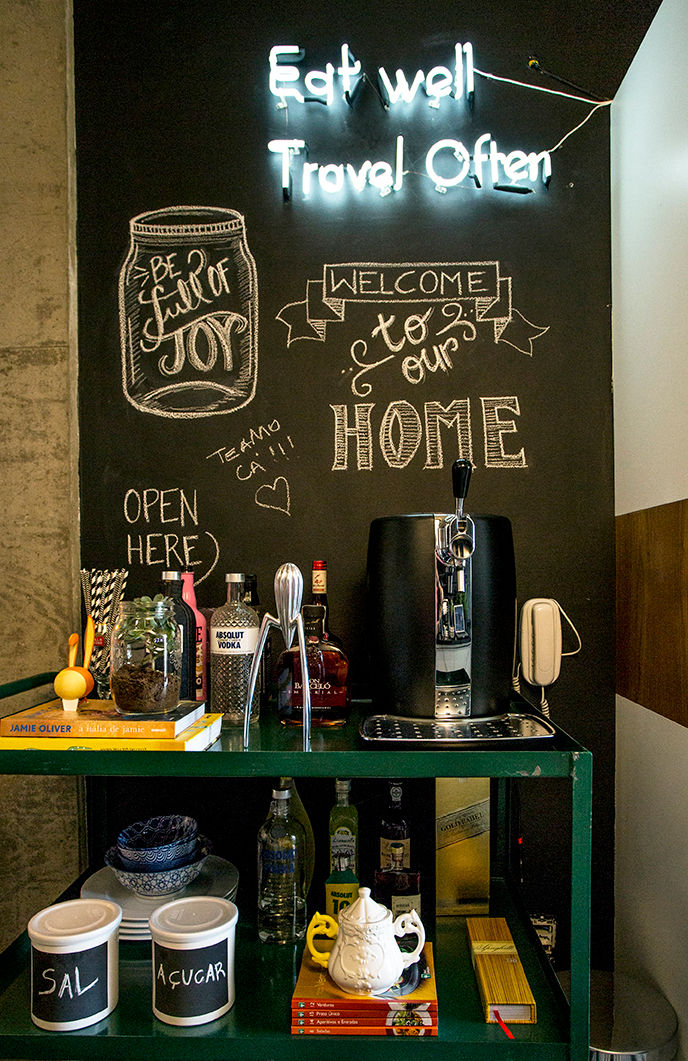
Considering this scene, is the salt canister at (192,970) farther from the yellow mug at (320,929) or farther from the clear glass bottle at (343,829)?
the clear glass bottle at (343,829)

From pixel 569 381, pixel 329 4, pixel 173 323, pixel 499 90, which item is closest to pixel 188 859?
pixel 173 323

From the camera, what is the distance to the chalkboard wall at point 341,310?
5.88 feet

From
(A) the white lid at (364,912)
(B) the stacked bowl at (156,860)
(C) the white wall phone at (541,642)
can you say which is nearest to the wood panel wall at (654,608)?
(C) the white wall phone at (541,642)

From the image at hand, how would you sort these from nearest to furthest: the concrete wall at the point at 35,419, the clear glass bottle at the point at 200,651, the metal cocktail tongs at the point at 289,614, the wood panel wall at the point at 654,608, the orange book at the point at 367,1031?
the orange book at the point at 367,1031
the metal cocktail tongs at the point at 289,614
the wood panel wall at the point at 654,608
the clear glass bottle at the point at 200,651
the concrete wall at the point at 35,419

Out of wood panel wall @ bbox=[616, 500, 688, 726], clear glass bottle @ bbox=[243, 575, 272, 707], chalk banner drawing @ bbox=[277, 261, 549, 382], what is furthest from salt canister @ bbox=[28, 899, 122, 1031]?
chalk banner drawing @ bbox=[277, 261, 549, 382]

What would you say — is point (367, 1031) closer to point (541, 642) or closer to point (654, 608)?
point (541, 642)

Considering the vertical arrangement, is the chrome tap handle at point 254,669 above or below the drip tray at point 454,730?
above

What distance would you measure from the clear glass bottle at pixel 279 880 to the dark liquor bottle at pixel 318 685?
167 mm

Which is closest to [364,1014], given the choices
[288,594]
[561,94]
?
[288,594]

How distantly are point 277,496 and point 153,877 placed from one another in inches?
34.2

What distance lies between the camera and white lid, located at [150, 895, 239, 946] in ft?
3.95

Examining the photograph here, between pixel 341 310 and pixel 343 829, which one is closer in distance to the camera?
pixel 343 829

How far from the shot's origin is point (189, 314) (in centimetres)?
184

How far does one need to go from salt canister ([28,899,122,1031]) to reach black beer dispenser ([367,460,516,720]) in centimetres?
63
